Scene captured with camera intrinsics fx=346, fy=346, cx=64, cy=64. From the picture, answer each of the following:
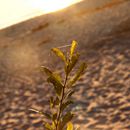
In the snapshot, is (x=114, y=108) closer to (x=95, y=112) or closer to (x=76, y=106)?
(x=95, y=112)

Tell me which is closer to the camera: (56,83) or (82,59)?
(56,83)

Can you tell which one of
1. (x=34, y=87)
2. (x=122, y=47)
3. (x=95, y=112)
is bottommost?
(x=95, y=112)

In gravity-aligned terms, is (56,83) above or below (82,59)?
below

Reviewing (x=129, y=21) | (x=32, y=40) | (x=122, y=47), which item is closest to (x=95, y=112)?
(x=122, y=47)

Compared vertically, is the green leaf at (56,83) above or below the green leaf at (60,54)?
below

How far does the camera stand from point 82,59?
3.75 metres

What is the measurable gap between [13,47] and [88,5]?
54.8 inches

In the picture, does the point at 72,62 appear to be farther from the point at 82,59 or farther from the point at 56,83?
the point at 82,59

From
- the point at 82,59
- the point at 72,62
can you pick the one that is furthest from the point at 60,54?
the point at 82,59

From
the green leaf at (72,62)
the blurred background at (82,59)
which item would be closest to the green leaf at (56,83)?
the green leaf at (72,62)

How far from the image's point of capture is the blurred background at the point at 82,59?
8.36ft

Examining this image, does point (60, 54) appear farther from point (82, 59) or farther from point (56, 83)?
point (82, 59)

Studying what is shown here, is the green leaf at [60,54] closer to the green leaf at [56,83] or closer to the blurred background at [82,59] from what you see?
the green leaf at [56,83]

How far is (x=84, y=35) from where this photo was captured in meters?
4.47
